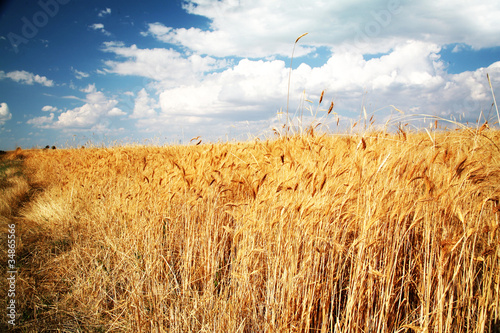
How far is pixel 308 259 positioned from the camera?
1.48 meters

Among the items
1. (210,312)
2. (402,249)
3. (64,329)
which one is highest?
(402,249)

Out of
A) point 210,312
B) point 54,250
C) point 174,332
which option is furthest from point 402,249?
point 54,250

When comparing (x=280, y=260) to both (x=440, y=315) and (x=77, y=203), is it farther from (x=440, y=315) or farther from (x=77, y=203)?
(x=77, y=203)

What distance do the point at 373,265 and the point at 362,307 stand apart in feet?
0.90

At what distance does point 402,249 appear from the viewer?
1802 mm

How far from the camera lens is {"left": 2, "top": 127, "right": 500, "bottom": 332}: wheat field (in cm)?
146

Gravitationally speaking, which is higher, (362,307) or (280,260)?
(280,260)

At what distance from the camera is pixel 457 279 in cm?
150

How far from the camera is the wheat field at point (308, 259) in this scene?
1458 mm

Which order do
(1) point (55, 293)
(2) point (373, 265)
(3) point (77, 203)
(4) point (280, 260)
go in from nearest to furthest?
(2) point (373, 265), (4) point (280, 260), (1) point (55, 293), (3) point (77, 203)

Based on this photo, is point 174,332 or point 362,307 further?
point 174,332

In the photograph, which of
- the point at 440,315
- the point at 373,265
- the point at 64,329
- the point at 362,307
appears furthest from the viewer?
the point at 64,329

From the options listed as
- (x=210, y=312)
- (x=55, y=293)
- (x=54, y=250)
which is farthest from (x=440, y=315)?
(x=54, y=250)

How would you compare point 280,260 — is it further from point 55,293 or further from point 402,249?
point 55,293
